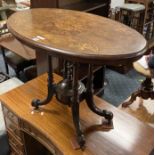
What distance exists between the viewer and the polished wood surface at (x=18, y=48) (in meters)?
2.51

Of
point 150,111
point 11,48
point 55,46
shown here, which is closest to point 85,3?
point 11,48

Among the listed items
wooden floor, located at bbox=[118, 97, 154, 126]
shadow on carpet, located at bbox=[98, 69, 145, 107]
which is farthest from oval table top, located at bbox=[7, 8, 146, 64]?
shadow on carpet, located at bbox=[98, 69, 145, 107]

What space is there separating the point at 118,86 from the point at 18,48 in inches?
51.1

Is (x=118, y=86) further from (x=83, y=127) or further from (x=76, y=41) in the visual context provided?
(x=76, y=41)

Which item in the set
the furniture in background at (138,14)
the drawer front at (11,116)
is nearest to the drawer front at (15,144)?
the drawer front at (11,116)

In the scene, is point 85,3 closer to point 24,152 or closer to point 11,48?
point 11,48

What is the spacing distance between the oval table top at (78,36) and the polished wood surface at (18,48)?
121 centimetres

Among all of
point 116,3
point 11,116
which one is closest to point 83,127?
point 11,116

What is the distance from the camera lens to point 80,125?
52.3 inches

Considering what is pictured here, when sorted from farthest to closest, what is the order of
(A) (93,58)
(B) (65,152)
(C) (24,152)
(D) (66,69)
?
(C) (24,152), (D) (66,69), (B) (65,152), (A) (93,58)

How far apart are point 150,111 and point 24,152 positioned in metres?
1.33

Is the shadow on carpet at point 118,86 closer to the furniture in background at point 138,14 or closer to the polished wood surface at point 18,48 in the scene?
the furniture in background at point 138,14

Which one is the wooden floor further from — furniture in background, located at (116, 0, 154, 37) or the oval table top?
the oval table top

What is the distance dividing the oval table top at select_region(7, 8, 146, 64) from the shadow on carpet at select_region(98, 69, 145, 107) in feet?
4.94
